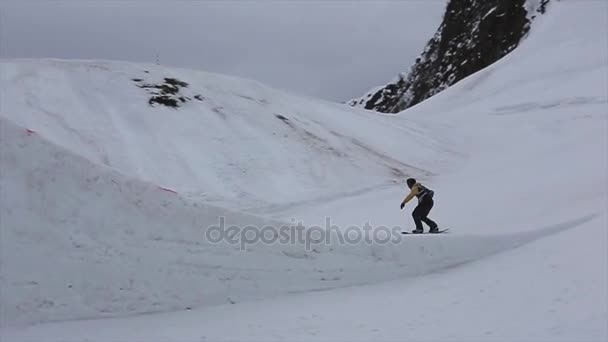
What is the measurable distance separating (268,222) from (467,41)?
140 feet

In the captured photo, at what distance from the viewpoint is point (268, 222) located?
324 inches

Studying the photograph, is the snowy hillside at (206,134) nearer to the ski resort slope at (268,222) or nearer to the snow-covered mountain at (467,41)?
the ski resort slope at (268,222)

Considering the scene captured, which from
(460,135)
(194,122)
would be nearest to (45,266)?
(194,122)

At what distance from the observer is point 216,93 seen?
2164 centimetres

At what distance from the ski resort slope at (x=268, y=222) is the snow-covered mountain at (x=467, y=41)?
2242 cm

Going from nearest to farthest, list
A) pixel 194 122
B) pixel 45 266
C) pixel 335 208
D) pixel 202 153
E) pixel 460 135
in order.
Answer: pixel 45 266 → pixel 335 208 → pixel 202 153 → pixel 194 122 → pixel 460 135

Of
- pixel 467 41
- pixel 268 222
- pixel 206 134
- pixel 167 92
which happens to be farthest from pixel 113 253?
pixel 467 41

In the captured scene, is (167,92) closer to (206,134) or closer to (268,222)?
(206,134)

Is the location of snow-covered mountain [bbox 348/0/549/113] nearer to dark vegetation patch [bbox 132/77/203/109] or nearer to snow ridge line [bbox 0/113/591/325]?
dark vegetation patch [bbox 132/77/203/109]

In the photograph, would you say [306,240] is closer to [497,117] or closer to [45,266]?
[45,266]

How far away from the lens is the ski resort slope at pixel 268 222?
6.38m

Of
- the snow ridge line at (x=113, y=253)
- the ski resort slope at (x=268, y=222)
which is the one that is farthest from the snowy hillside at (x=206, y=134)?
the snow ridge line at (x=113, y=253)

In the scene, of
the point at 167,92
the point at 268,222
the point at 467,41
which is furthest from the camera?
the point at 467,41

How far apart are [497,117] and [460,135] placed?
2.80 m
